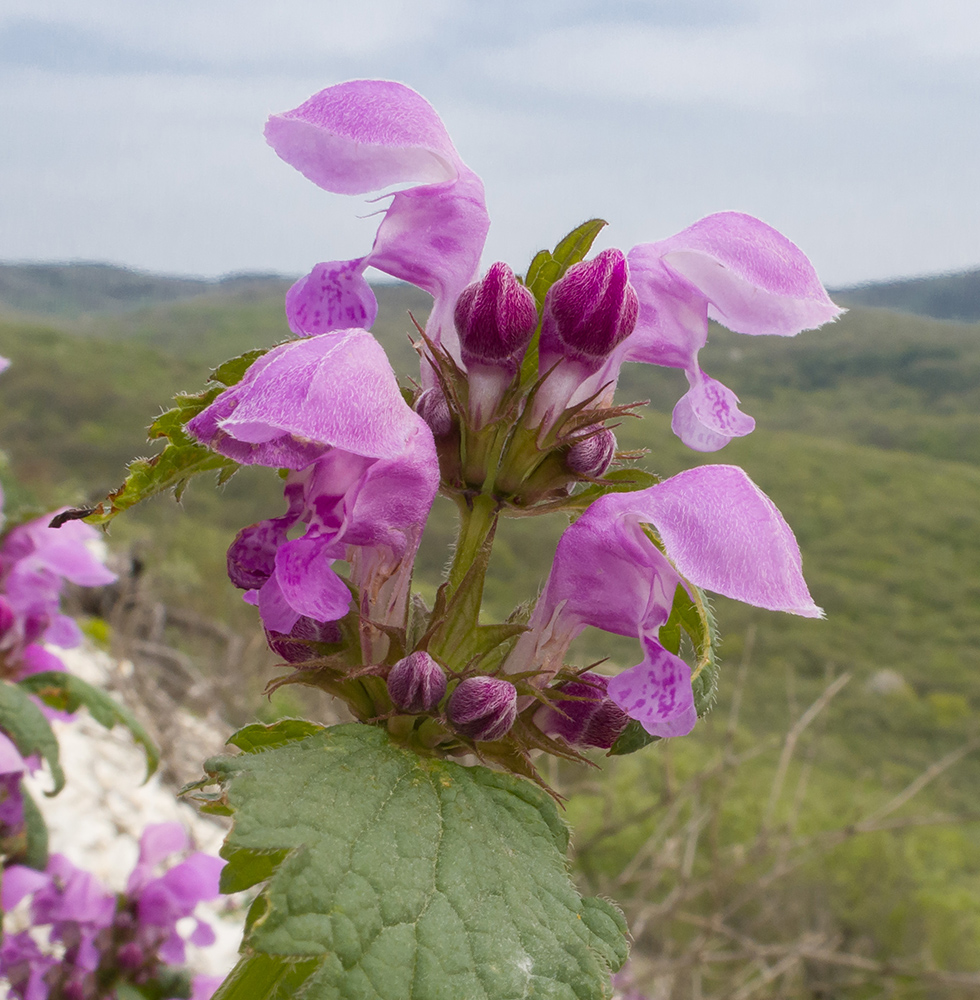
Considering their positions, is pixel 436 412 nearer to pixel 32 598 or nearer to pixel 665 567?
pixel 665 567

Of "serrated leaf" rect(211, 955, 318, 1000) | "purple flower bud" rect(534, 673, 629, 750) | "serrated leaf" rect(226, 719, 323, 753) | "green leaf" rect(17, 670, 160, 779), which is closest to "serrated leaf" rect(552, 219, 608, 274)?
"purple flower bud" rect(534, 673, 629, 750)

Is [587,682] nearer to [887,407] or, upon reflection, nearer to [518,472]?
[518,472]

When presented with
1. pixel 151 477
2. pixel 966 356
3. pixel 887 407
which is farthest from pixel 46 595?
pixel 966 356

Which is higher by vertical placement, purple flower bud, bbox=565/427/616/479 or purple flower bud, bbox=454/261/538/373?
purple flower bud, bbox=454/261/538/373

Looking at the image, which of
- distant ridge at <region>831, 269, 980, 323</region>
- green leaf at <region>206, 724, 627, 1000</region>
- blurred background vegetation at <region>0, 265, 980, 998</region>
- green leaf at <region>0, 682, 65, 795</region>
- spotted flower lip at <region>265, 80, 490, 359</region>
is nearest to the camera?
green leaf at <region>206, 724, 627, 1000</region>

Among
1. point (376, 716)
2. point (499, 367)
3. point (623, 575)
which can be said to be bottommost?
point (376, 716)

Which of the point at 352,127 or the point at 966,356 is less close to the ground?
the point at 352,127

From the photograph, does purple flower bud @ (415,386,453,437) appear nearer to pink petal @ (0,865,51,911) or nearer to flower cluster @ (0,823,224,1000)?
flower cluster @ (0,823,224,1000)
